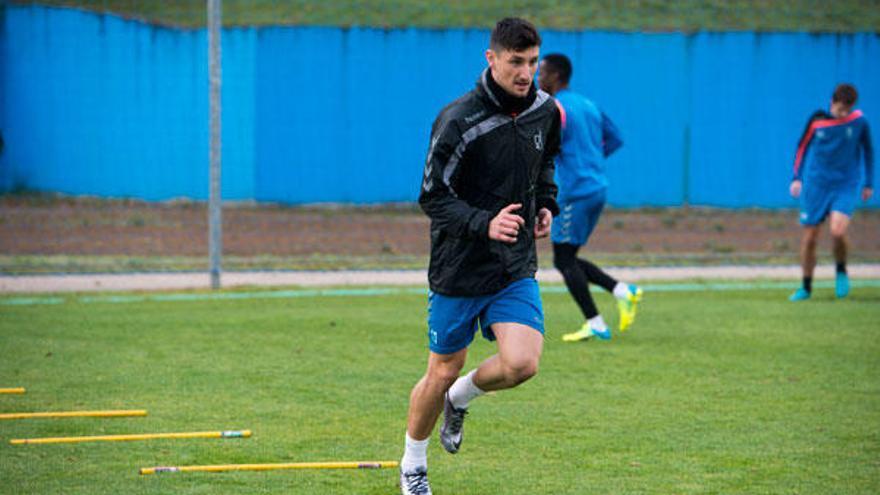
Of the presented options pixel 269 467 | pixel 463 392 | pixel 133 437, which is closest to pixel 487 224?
pixel 463 392

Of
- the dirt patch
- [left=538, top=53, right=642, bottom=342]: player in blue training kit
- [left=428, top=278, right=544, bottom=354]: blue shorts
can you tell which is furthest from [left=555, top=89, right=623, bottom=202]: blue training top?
the dirt patch

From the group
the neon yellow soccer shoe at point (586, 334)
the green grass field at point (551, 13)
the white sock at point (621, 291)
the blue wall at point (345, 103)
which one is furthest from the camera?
the green grass field at point (551, 13)

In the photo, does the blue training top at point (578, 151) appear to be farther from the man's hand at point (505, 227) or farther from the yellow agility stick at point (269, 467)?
the man's hand at point (505, 227)

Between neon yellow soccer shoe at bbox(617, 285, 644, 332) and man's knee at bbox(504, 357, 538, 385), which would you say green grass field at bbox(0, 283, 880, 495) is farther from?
man's knee at bbox(504, 357, 538, 385)

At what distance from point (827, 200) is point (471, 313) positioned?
25.0 ft

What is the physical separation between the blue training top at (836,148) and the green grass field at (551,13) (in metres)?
8.02

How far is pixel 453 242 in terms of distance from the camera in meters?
5.53

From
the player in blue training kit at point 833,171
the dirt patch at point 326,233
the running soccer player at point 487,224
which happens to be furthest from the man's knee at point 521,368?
the dirt patch at point 326,233

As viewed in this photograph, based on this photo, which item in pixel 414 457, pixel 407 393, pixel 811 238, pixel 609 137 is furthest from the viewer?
pixel 811 238

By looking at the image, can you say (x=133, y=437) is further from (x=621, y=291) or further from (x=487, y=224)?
(x=621, y=291)

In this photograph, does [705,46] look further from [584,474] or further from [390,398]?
[584,474]

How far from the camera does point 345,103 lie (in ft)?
66.9

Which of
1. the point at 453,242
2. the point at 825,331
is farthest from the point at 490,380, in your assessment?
the point at 825,331

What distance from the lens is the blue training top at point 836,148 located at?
1235 centimetres
